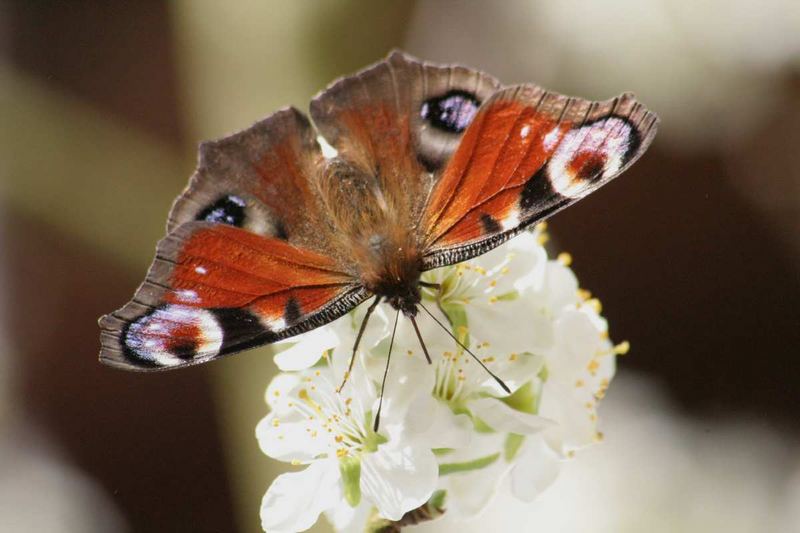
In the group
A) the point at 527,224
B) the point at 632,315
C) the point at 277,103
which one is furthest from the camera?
the point at 632,315

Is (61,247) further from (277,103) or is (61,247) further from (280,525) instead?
(280,525)

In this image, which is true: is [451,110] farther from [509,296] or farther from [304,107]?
[304,107]

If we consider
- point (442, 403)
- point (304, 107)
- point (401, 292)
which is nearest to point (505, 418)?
point (442, 403)

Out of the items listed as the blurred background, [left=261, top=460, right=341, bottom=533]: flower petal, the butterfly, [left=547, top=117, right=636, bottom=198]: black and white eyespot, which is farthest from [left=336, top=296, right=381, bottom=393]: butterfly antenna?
the blurred background

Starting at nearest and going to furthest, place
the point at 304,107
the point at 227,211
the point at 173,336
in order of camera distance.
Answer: the point at 173,336
the point at 227,211
the point at 304,107

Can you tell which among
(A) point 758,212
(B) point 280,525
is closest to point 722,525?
(A) point 758,212

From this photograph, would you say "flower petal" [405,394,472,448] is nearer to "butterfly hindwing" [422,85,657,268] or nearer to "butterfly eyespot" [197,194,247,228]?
"butterfly hindwing" [422,85,657,268]
